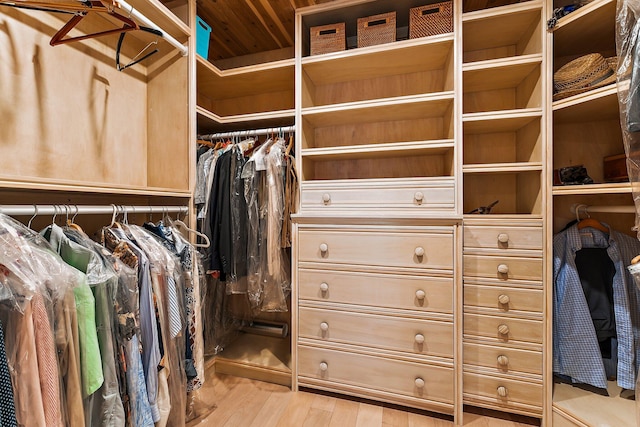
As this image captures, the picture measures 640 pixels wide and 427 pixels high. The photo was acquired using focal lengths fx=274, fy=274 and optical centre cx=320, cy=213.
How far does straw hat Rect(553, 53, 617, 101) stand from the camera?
1.27m

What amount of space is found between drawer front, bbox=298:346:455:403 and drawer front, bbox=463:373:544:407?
0.51ft

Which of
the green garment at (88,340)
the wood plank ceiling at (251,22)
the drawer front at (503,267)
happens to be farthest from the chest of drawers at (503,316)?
the green garment at (88,340)

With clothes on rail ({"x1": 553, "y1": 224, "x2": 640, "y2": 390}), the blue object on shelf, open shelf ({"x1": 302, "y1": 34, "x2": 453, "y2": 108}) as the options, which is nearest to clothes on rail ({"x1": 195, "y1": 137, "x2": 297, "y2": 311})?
open shelf ({"x1": 302, "y1": 34, "x2": 453, "y2": 108})

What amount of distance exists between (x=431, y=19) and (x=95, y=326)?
2087 mm

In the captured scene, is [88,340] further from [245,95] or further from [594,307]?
[594,307]

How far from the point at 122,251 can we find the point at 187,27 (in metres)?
1.28

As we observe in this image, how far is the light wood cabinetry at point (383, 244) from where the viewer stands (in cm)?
144

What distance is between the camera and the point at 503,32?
1582 millimetres

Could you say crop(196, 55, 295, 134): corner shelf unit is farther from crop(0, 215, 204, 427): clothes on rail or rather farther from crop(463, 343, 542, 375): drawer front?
crop(463, 343, 542, 375): drawer front

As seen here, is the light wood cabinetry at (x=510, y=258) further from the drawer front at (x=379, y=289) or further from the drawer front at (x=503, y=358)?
the drawer front at (x=379, y=289)

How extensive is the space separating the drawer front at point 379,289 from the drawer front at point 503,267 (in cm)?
19

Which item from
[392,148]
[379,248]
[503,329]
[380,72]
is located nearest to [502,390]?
A: [503,329]

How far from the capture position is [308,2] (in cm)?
171

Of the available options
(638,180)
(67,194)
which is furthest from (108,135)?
(638,180)
